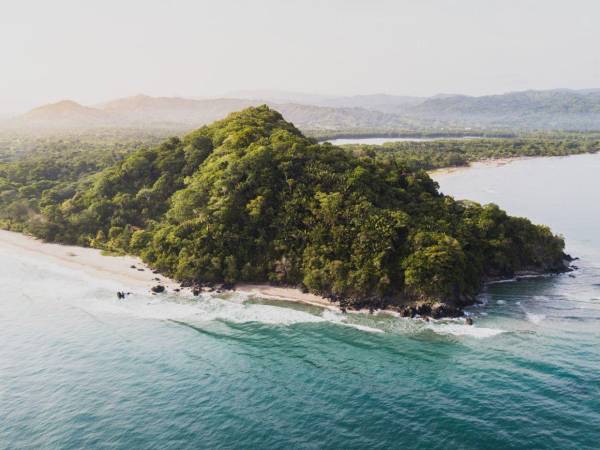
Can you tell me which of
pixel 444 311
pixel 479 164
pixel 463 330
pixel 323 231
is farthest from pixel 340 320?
pixel 479 164

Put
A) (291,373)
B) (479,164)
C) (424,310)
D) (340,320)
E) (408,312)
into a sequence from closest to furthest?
(291,373) < (340,320) < (408,312) < (424,310) < (479,164)

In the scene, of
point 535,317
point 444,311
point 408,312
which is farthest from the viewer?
point 408,312

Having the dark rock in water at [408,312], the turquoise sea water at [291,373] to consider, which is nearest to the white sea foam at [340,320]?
the turquoise sea water at [291,373]

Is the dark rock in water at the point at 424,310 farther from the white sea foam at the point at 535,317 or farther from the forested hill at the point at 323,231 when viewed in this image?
the white sea foam at the point at 535,317

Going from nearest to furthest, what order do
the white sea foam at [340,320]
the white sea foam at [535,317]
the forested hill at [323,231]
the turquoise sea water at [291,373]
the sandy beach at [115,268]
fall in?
the turquoise sea water at [291,373] < the white sea foam at [340,320] < the white sea foam at [535,317] < the forested hill at [323,231] < the sandy beach at [115,268]

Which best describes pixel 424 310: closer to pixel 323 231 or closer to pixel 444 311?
pixel 444 311

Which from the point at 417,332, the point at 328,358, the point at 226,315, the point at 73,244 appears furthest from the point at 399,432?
the point at 73,244
